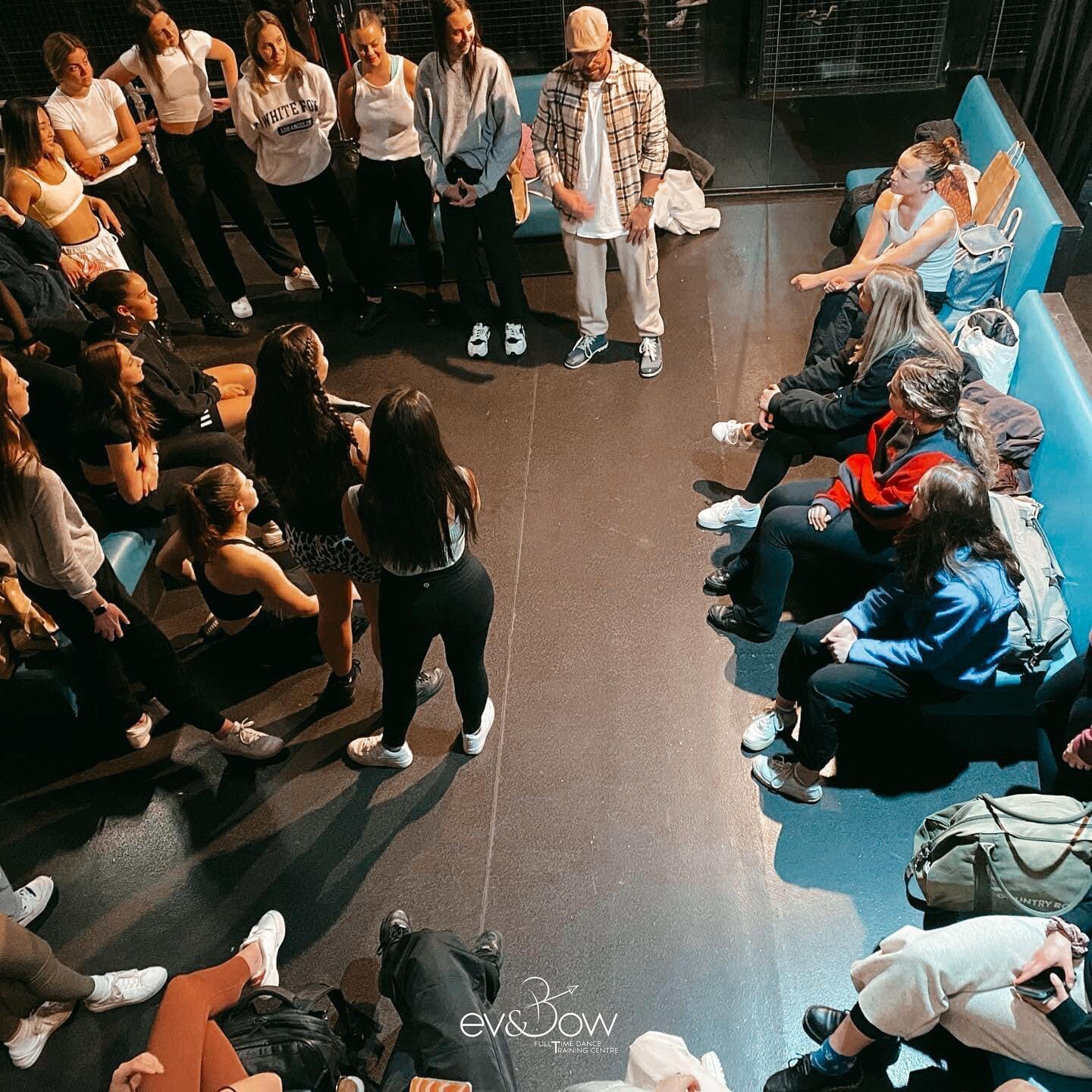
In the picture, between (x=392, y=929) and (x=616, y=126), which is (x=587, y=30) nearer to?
(x=616, y=126)

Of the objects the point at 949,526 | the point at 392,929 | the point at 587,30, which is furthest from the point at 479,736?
the point at 587,30

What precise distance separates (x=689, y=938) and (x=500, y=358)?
303 centimetres

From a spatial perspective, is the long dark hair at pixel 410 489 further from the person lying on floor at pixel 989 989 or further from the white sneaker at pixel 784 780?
the person lying on floor at pixel 989 989

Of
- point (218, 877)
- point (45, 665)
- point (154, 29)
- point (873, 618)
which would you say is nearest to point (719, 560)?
point (873, 618)

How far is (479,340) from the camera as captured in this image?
4980 millimetres

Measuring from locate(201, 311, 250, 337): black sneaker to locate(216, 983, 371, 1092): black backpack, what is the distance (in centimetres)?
364

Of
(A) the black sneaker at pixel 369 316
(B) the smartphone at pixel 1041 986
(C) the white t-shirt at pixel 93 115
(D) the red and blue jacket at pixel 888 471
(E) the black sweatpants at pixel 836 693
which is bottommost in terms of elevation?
(A) the black sneaker at pixel 369 316

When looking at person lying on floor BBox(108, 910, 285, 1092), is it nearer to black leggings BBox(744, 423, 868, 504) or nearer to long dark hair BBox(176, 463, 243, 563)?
long dark hair BBox(176, 463, 243, 563)

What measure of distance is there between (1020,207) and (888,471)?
1710mm

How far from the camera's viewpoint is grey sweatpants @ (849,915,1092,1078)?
2.24 meters

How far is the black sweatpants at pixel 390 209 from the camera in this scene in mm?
4773

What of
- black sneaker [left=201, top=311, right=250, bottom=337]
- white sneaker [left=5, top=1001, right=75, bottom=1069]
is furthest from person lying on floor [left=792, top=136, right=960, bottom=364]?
white sneaker [left=5, top=1001, right=75, bottom=1069]

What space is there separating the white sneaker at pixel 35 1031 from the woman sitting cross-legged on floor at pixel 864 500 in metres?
2.40

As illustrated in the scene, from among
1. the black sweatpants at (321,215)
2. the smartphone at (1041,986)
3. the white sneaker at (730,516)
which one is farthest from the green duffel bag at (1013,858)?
the black sweatpants at (321,215)
